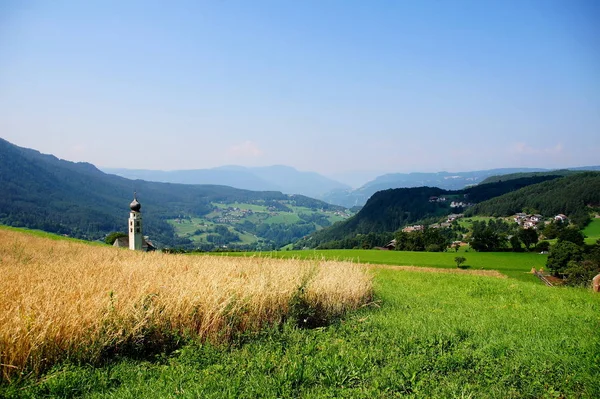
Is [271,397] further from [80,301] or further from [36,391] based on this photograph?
[80,301]

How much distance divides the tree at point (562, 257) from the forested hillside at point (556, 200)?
238ft

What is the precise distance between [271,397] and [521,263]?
5222cm

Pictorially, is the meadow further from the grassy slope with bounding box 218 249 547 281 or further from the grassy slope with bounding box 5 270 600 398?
the grassy slope with bounding box 218 249 547 281

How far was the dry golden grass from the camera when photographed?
219 inches

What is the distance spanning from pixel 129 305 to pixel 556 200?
15774 centimetres

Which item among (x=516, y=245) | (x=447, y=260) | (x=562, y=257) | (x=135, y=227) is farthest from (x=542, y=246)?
(x=135, y=227)

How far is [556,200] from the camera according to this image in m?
132

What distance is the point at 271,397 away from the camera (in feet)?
15.8

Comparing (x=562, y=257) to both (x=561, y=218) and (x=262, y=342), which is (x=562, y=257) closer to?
(x=262, y=342)

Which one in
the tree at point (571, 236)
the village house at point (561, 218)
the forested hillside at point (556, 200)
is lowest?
the village house at point (561, 218)

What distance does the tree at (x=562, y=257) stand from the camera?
4107 cm

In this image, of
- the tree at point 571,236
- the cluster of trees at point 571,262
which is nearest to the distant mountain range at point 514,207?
the tree at point 571,236

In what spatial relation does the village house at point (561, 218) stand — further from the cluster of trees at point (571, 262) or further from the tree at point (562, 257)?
the tree at point (562, 257)

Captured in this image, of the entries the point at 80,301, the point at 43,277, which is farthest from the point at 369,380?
the point at 43,277
